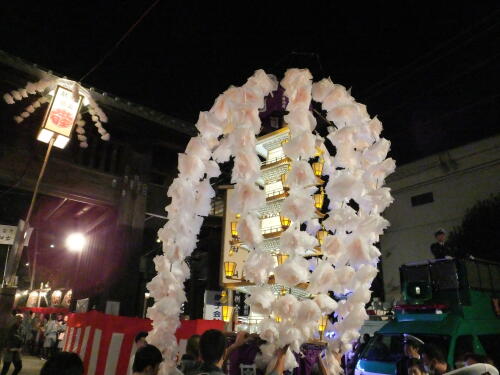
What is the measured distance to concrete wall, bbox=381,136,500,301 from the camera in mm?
21391

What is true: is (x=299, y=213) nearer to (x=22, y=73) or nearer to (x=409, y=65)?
(x=409, y=65)

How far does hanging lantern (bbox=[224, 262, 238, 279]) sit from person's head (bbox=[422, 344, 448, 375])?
3618mm

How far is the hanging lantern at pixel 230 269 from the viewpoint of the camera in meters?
7.21

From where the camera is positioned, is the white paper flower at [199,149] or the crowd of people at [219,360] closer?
the crowd of people at [219,360]

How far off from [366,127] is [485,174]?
67.5ft

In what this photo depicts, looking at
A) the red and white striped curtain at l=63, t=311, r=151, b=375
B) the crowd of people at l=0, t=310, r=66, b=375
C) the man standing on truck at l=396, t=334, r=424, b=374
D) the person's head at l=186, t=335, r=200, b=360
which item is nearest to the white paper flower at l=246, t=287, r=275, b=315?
the person's head at l=186, t=335, r=200, b=360

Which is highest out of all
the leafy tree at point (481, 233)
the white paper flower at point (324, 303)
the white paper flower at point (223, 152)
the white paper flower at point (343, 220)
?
the leafy tree at point (481, 233)

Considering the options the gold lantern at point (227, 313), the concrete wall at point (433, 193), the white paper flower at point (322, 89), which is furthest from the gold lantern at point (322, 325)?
the concrete wall at point (433, 193)

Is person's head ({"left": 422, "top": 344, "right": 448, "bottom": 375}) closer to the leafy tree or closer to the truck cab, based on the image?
the truck cab

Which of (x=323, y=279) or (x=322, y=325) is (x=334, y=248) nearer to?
(x=323, y=279)

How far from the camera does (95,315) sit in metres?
8.66

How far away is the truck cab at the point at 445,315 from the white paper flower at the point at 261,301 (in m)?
6.32

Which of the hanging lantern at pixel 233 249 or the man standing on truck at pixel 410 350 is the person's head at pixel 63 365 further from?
the man standing on truck at pixel 410 350

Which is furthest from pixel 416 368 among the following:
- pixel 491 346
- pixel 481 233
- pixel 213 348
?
pixel 481 233
